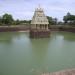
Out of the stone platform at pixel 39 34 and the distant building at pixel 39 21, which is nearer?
the stone platform at pixel 39 34

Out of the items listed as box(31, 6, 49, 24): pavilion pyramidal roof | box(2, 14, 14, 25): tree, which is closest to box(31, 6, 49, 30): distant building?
box(31, 6, 49, 24): pavilion pyramidal roof

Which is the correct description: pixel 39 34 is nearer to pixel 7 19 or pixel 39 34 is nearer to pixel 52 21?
pixel 7 19

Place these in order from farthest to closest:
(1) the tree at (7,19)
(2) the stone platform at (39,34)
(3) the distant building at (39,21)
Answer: (1) the tree at (7,19), (3) the distant building at (39,21), (2) the stone platform at (39,34)

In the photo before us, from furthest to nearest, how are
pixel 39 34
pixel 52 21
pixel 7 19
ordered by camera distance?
pixel 52 21 → pixel 7 19 → pixel 39 34

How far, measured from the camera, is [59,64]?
12180mm

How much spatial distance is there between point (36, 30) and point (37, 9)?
494 centimetres

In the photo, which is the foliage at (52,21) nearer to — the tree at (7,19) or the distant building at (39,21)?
the tree at (7,19)

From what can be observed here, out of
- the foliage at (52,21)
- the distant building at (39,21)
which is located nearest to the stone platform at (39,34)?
the distant building at (39,21)

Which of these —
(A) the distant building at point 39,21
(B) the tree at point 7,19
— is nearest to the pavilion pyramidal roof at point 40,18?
(A) the distant building at point 39,21

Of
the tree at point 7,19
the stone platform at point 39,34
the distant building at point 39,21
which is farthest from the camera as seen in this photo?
the tree at point 7,19

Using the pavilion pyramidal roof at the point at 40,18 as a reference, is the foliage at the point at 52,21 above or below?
below

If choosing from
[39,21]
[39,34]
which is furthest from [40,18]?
[39,34]

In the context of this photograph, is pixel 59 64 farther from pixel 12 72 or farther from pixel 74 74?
pixel 74 74

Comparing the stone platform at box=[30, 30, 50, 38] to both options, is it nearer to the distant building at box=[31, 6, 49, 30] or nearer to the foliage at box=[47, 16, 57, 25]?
the distant building at box=[31, 6, 49, 30]
